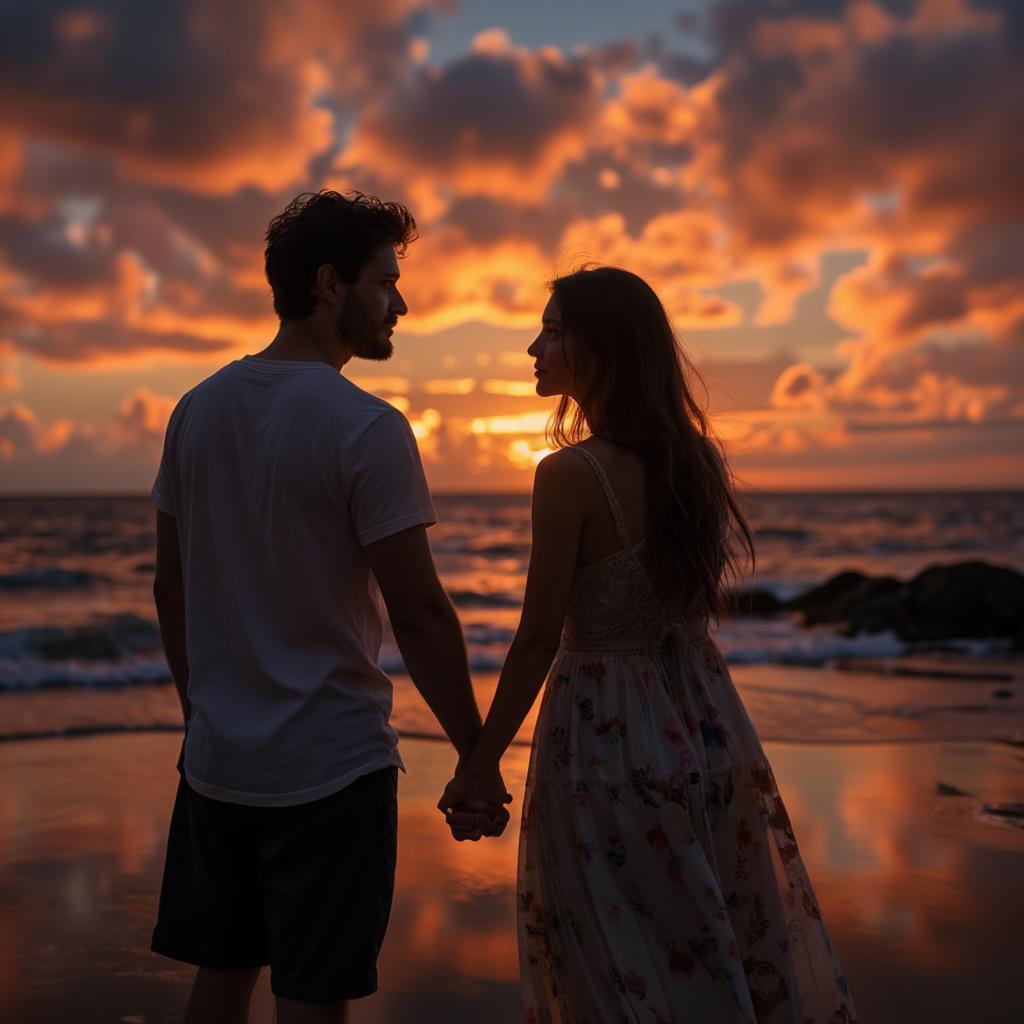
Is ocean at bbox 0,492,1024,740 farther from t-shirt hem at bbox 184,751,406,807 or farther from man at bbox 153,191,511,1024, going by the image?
t-shirt hem at bbox 184,751,406,807

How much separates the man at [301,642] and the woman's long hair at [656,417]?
584mm

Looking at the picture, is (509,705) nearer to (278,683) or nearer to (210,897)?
(278,683)

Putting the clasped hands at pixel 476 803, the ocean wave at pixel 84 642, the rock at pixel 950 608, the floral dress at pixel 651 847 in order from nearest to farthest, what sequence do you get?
the floral dress at pixel 651 847
the clasped hands at pixel 476 803
the ocean wave at pixel 84 642
the rock at pixel 950 608

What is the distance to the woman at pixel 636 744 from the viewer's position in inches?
99.1

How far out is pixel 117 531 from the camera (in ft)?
129

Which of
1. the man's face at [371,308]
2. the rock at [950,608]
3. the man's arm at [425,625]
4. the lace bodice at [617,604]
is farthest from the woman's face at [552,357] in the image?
the rock at [950,608]

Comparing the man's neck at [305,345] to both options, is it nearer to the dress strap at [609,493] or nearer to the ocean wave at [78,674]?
the dress strap at [609,493]

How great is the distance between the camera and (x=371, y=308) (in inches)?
98.0

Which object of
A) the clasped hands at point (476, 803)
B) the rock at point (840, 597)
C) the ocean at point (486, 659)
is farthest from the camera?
the rock at point (840, 597)

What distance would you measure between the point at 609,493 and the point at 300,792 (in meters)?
0.98

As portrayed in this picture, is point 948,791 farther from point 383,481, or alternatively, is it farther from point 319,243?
point 319,243

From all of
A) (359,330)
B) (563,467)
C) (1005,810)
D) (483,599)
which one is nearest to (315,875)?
(563,467)

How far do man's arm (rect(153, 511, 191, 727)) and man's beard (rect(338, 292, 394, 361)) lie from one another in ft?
2.00

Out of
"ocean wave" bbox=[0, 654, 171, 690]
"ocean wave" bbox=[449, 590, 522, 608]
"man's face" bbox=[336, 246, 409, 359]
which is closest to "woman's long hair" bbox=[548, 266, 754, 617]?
"man's face" bbox=[336, 246, 409, 359]
